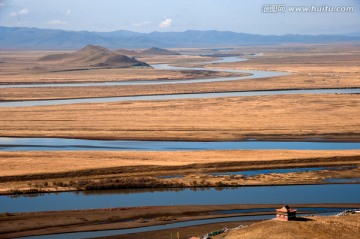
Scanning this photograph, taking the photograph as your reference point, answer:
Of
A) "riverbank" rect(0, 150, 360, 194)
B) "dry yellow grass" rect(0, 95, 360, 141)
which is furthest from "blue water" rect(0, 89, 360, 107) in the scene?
"riverbank" rect(0, 150, 360, 194)

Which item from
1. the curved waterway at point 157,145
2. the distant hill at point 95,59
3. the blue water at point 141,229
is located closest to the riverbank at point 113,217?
the blue water at point 141,229

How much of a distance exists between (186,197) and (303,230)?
36.9 feet

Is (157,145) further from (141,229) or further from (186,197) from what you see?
(141,229)

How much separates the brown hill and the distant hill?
5426 inches

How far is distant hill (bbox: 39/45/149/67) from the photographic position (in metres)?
164

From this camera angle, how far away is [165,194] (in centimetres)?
3584

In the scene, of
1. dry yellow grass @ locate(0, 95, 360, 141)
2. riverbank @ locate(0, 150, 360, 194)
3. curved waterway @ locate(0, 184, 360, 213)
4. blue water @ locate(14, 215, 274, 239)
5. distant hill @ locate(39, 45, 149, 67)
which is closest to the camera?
blue water @ locate(14, 215, 274, 239)

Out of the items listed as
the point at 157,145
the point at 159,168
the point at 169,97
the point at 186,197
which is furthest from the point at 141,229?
the point at 169,97

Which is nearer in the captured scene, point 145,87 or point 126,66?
point 145,87

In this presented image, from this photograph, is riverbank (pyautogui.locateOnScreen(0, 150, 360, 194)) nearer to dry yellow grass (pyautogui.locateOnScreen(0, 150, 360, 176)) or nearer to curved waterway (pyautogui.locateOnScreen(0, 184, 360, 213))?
dry yellow grass (pyautogui.locateOnScreen(0, 150, 360, 176))

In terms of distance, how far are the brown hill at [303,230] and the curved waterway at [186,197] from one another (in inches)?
289

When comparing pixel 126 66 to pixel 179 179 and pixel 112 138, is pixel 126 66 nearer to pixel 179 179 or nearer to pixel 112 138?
pixel 112 138

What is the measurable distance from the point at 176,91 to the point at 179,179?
56.1m

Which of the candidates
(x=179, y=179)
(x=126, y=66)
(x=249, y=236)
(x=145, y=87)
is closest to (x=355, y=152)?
(x=179, y=179)
